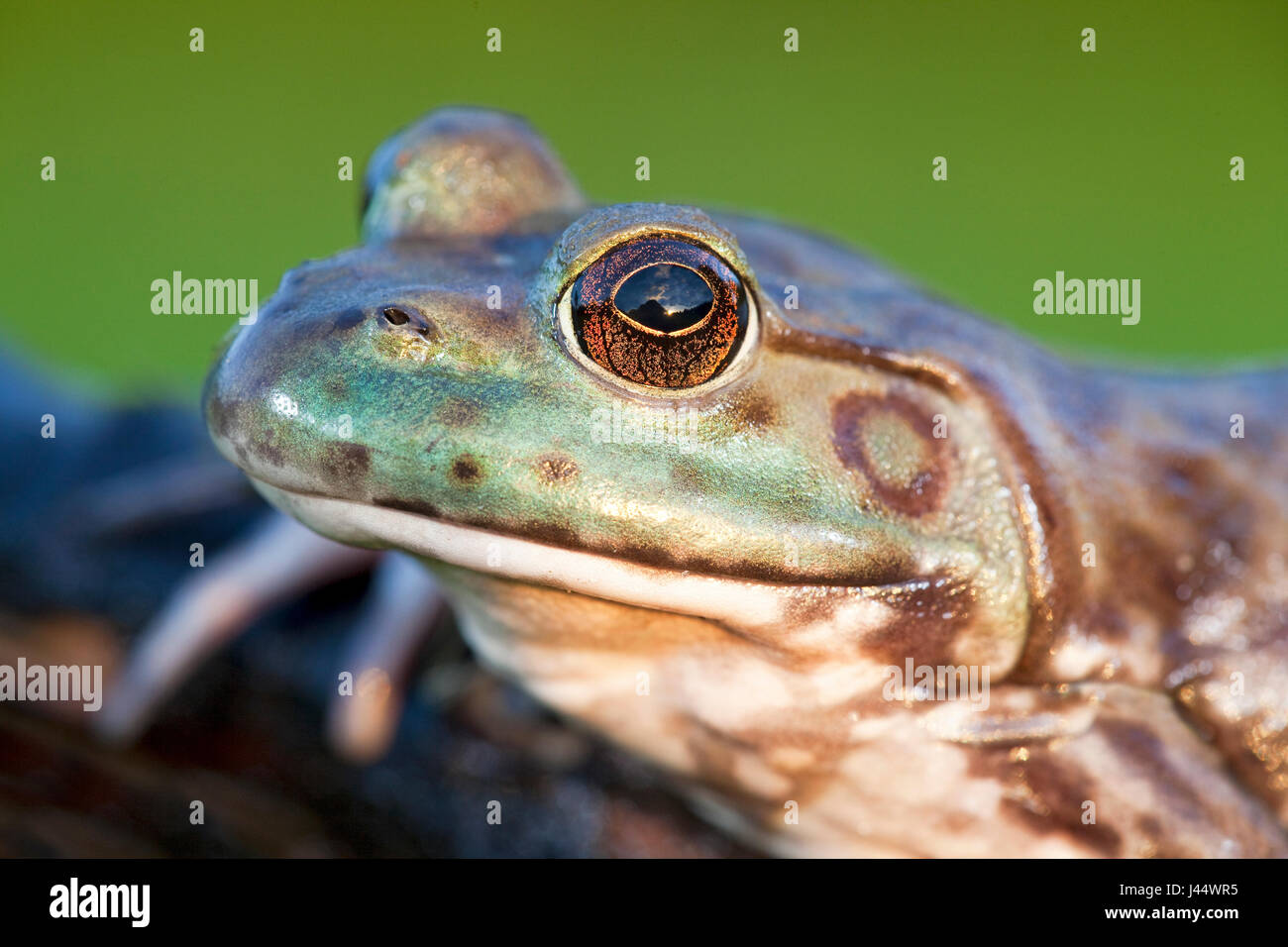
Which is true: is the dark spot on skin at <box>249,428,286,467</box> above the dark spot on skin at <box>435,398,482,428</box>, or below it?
below

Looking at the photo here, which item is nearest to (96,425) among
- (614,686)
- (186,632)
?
→ (186,632)

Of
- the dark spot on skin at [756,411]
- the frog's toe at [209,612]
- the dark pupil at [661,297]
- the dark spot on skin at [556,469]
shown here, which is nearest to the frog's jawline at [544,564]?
the dark spot on skin at [556,469]

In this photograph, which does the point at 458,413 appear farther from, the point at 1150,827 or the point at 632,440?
the point at 1150,827

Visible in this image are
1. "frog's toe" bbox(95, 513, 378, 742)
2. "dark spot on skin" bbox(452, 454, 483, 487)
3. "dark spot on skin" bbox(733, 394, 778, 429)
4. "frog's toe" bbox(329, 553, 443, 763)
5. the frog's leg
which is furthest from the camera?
"frog's toe" bbox(95, 513, 378, 742)

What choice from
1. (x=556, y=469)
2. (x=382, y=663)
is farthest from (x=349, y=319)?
(x=382, y=663)

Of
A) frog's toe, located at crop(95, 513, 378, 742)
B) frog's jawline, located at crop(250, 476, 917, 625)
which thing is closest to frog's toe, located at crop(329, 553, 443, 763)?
frog's toe, located at crop(95, 513, 378, 742)

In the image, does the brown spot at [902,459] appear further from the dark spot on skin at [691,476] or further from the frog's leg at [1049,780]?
the frog's leg at [1049,780]

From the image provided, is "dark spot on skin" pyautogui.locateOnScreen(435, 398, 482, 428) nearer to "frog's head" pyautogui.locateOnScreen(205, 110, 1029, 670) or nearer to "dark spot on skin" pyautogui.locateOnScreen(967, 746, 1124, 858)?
"frog's head" pyautogui.locateOnScreen(205, 110, 1029, 670)

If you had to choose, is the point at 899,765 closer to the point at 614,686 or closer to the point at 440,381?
the point at 614,686
